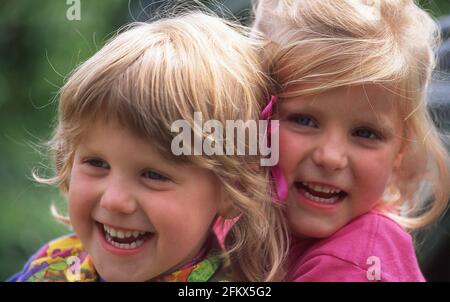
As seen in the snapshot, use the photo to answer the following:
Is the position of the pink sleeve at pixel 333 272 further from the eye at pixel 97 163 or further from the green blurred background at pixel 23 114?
the green blurred background at pixel 23 114

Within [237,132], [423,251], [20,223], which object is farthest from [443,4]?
[20,223]

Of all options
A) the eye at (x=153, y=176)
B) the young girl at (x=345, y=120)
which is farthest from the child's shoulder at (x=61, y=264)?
the young girl at (x=345, y=120)

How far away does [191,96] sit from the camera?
3.92 ft

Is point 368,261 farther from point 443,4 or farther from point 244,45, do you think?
point 443,4

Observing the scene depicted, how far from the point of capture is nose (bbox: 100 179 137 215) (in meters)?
1.20

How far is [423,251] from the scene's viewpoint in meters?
1.77

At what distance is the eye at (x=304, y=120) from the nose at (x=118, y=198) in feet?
1.01

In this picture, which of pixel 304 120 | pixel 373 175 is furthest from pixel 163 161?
pixel 373 175

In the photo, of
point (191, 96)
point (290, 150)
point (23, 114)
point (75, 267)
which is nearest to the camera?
point (191, 96)

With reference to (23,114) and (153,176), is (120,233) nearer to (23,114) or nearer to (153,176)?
(153,176)

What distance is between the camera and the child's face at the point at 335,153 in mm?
1281

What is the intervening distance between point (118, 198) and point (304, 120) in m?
0.34

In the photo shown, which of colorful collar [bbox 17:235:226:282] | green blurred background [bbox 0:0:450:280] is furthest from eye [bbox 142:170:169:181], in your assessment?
green blurred background [bbox 0:0:450:280]

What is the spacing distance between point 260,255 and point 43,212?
4.36ft
